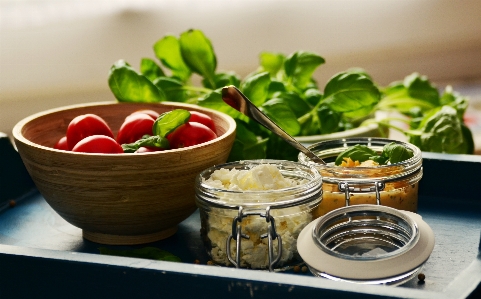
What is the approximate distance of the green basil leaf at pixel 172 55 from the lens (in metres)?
1.05

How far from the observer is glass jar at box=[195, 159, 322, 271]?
649 millimetres

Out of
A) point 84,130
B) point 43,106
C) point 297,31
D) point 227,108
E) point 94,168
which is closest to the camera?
point 94,168

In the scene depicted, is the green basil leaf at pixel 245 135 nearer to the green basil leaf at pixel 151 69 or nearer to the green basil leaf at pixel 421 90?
the green basil leaf at pixel 151 69

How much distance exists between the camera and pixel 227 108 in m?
0.91

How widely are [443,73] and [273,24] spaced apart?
715 mm

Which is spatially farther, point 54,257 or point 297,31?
point 297,31

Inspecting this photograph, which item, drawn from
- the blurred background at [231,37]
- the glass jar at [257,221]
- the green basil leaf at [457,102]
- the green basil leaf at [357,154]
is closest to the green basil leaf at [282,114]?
the green basil leaf at [357,154]

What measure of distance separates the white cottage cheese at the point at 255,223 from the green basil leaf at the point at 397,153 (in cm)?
15

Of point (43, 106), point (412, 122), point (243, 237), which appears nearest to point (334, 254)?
point (243, 237)

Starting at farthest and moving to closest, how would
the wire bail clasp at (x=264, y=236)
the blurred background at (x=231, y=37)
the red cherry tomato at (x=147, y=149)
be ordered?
the blurred background at (x=231, y=37) < the red cherry tomato at (x=147, y=149) < the wire bail clasp at (x=264, y=236)

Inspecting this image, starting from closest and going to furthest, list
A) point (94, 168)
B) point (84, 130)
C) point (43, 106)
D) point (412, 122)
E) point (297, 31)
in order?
1. point (94, 168)
2. point (84, 130)
3. point (412, 122)
4. point (43, 106)
5. point (297, 31)

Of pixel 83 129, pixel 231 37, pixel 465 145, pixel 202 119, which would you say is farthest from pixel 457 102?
pixel 231 37

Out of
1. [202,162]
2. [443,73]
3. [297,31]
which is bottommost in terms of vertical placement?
[443,73]

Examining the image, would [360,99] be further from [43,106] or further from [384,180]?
[43,106]
